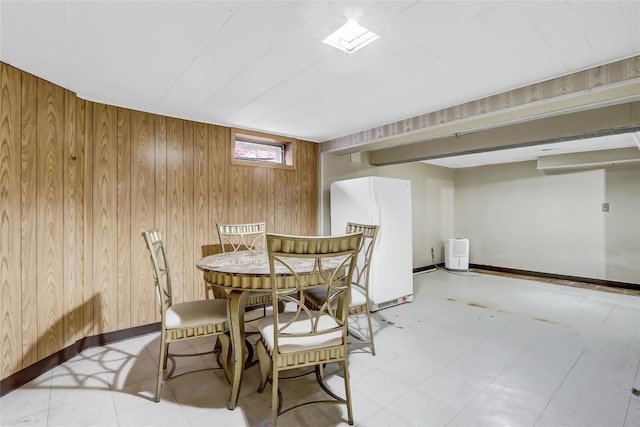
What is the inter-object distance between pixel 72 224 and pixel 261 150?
221 centimetres

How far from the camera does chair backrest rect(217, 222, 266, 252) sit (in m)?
3.30

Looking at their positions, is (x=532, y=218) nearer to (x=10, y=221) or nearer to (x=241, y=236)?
(x=241, y=236)

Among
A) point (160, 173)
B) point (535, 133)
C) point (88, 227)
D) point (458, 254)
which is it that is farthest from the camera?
point (458, 254)

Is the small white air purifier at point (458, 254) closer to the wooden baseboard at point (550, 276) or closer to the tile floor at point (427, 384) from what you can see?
the wooden baseboard at point (550, 276)

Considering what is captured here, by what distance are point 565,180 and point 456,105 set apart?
3923 millimetres

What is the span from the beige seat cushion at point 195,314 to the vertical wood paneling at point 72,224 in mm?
Result: 1180

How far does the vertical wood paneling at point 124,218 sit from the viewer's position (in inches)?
114

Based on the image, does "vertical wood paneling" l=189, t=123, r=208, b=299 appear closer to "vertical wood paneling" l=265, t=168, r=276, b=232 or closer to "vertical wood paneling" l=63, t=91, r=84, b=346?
"vertical wood paneling" l=265, t=168, r=276, b=232

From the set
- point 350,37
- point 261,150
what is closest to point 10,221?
point 261,150

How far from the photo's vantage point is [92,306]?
2.75m

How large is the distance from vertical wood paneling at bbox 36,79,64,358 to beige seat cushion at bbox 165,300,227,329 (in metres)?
1.13

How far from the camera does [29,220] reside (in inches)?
87.7

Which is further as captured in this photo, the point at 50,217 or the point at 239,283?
the point at 50,217

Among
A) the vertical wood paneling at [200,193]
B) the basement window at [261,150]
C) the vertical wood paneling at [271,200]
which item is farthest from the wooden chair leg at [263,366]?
the basement window at [261,150]
